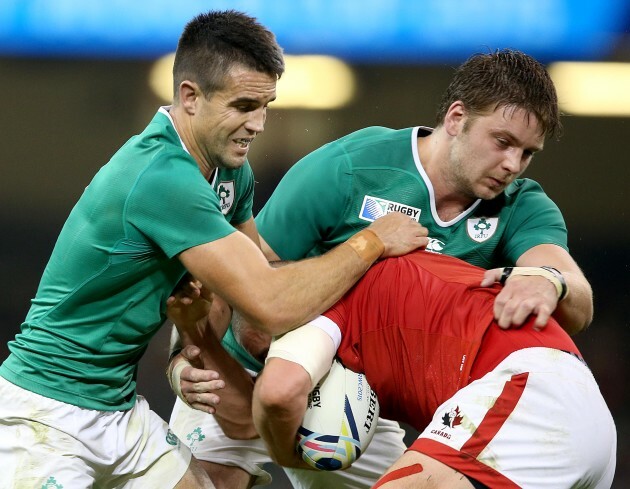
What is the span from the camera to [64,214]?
4.15 m

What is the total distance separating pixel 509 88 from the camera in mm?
2750

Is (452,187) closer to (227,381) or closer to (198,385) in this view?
(227,381)

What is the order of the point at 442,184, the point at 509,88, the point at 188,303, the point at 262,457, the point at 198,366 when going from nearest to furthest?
the point at 188,303 < the point at 198,366 < the point at 509,88 < the point at 442,184 < the point at 262,457

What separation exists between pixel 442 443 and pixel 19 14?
9.97ft

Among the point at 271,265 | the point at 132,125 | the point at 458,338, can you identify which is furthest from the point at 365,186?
the point at 132,125

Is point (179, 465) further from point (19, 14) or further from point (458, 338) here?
point (19, 14)

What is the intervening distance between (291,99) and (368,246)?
194 cm

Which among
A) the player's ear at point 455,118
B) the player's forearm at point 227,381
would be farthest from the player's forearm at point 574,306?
the player's forearm at point 227,381

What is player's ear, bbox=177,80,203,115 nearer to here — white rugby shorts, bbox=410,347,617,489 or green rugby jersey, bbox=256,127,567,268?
green rugby jersey, bbox=256,127,567,268

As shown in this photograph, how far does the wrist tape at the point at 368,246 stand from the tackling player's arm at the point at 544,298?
0.27m

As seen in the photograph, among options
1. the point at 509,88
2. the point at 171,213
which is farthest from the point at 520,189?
the point at 171,213

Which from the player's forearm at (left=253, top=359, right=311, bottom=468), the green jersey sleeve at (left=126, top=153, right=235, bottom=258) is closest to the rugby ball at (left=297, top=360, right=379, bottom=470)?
the player's forearm at (left=253, top=359, right=311, bottom=468)

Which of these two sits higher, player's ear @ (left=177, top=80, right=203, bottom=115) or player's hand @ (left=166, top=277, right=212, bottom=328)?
player's ear @ (left=177, top=80, right=203, bottom=115)

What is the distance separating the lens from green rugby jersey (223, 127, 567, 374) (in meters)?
2.84
